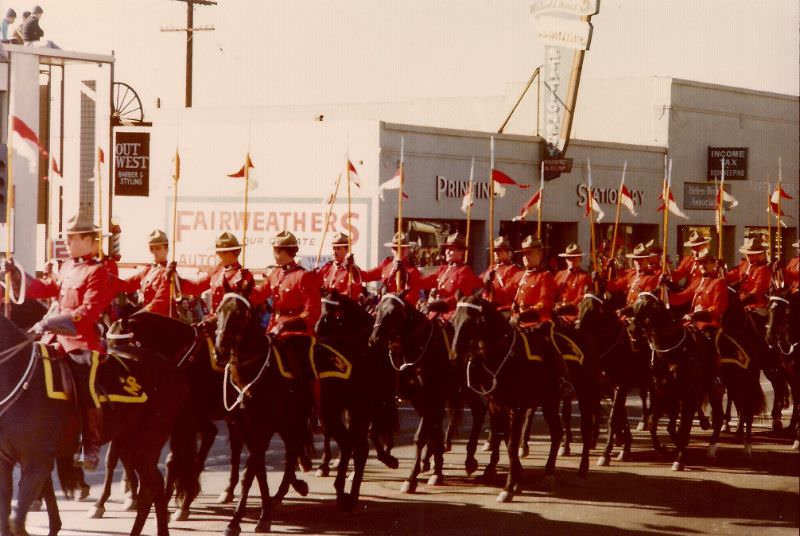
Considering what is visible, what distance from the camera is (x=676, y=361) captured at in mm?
15266

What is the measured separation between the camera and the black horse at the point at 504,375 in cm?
1308

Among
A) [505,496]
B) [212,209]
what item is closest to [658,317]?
[505,496]

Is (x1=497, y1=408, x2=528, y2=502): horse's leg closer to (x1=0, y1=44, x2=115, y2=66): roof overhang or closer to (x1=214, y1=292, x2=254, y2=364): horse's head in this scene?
(x1=214, y1=292, x2=254, y2=364): horse's head

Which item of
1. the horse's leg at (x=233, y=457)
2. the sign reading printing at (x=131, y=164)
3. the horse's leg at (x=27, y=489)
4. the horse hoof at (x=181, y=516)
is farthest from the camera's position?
the sign reading printing at (x=131, y=164)

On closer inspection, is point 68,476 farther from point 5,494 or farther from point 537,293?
point 537,293

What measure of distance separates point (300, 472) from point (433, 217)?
15011mm

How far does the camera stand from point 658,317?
15.2 meters

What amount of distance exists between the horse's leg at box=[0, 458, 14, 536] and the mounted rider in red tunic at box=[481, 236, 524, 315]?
6.59 m

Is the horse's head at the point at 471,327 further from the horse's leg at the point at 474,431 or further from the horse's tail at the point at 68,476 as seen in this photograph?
the horse's tail at the point at 68,476

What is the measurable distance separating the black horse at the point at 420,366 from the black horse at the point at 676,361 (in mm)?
2641

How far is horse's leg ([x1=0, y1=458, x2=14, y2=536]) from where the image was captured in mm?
9242

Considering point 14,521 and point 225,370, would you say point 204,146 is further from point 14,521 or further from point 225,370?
point 14,521

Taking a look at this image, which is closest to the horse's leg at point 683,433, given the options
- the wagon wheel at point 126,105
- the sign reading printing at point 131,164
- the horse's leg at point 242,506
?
the horse's leg at point 242,506

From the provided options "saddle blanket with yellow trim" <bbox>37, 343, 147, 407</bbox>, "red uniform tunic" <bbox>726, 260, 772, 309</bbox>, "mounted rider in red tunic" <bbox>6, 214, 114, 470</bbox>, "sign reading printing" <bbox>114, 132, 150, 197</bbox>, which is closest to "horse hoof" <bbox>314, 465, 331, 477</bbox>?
"saddle blanket with yellow trim" <bbox>37, 343, 147, 407</bbox>
